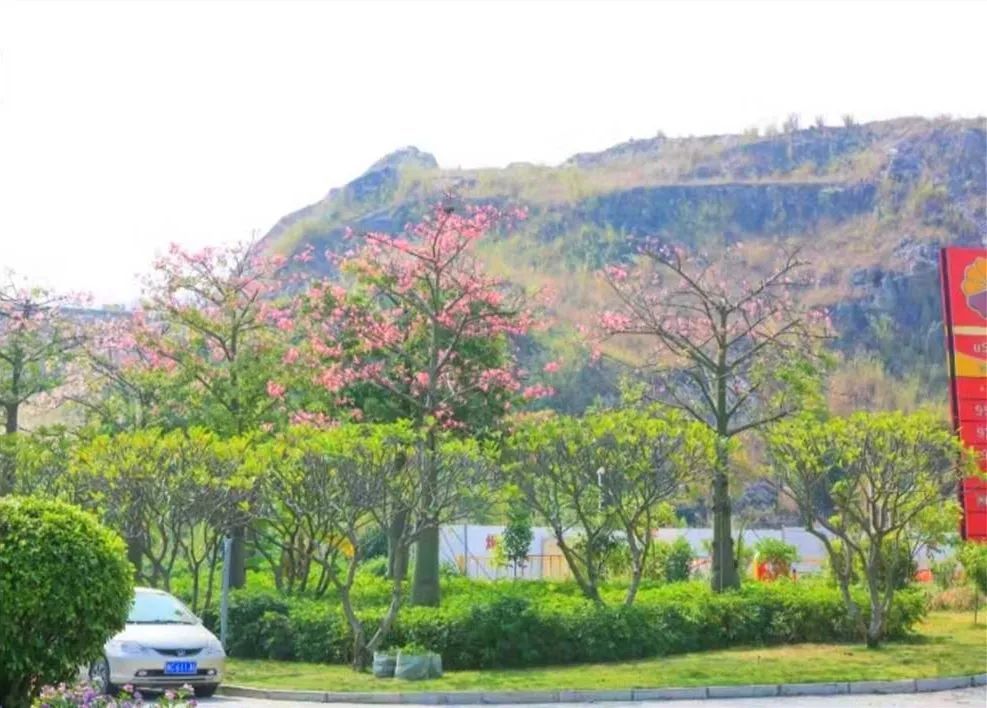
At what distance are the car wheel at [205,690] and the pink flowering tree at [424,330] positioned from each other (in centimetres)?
679

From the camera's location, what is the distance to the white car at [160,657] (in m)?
14.8

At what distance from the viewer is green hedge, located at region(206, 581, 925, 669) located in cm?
1777

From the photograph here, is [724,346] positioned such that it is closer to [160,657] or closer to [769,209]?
[160,657]

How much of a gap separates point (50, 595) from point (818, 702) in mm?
8793

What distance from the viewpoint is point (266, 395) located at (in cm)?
2511

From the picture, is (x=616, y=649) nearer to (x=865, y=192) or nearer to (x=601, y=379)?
(x=601, y=379)

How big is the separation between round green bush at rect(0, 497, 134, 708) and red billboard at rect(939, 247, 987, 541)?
1639cm

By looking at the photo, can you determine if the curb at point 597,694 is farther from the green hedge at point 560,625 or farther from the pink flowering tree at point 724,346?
the pink flowering tree at point 724,346

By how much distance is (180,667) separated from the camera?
15078 millimetres

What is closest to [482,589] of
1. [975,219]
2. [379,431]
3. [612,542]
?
[612,542]

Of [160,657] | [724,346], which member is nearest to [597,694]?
[160,657]

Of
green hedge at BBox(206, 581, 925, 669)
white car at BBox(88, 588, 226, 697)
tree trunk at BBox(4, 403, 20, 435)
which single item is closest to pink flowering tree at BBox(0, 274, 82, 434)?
tree trunk at BBox(4, 403, 20, 435)

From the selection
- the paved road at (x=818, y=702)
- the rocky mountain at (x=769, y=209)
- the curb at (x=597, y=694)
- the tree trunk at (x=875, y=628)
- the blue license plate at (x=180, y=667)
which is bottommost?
the paved road at (x=818, y=702)

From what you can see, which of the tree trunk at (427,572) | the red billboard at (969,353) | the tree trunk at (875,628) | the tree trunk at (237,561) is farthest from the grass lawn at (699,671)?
the tree trunk at (237,561)
